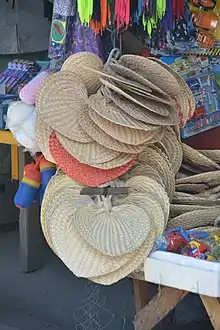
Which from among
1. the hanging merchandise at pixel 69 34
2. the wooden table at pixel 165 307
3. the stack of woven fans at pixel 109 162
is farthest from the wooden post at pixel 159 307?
the hanging merchandise at pixel 69 34

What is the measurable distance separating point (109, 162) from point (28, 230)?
1342 millimetres

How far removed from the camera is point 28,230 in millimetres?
3887

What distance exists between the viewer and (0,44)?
4.80 m

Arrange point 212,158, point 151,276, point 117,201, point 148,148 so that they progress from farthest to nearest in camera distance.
Result: point 212,158
point 148,148
point 117,201
point 151,276

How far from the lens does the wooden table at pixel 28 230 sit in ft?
12.7

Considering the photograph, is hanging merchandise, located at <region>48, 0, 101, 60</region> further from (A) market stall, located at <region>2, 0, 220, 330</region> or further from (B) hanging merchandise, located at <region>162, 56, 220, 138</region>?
(B) hanging merchandise, located at <region>162, 56, 220, 138</region>

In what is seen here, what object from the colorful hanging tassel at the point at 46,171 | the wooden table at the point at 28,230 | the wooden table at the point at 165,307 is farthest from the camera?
the wooden table at the point at 28,230

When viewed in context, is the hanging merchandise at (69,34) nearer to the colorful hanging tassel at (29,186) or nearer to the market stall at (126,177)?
the market stall at (126,177)

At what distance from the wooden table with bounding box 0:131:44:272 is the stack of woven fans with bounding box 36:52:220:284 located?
98 centimetres

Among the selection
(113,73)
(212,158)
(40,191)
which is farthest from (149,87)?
(40,191)

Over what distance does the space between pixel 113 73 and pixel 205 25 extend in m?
1.30

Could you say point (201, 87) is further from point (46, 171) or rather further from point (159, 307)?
point (159, 307)

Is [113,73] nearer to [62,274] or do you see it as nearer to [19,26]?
[62,274]

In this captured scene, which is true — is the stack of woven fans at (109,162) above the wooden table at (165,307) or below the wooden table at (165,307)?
above
